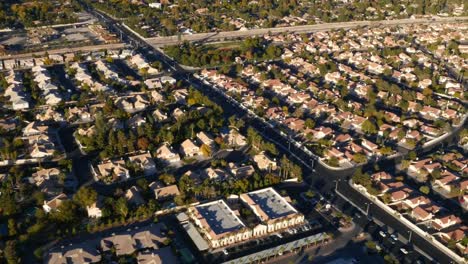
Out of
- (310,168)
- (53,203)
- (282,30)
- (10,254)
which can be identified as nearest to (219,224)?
(310,168)

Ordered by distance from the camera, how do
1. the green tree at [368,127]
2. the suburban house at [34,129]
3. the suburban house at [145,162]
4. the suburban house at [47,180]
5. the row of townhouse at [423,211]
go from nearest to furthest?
the row of townhouse at [423,211], the suburban house at [47,180], the suburban house at [145,162], the suburban house at [34,129], the green tree at [368,127]

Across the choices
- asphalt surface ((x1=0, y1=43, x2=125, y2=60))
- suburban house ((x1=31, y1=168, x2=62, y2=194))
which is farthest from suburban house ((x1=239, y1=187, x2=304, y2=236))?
asphalt surface ((x1=0, y1=43, x2=125, y2=60))

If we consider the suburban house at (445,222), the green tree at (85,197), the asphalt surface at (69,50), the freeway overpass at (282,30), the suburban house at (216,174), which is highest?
the asphalt surface at (69,50)

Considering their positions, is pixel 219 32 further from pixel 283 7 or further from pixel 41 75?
pixel 41 75

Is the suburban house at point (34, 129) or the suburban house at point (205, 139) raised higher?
the suburban house at point (34, 129)

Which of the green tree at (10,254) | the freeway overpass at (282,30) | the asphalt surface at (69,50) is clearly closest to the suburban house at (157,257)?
the green tree at (10,254)

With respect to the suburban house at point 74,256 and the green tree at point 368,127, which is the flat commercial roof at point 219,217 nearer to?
the suburban house at point 74,256

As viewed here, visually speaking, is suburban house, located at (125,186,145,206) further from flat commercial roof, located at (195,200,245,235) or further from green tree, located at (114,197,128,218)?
flat commercial roof, located at (195,200,245,235)
